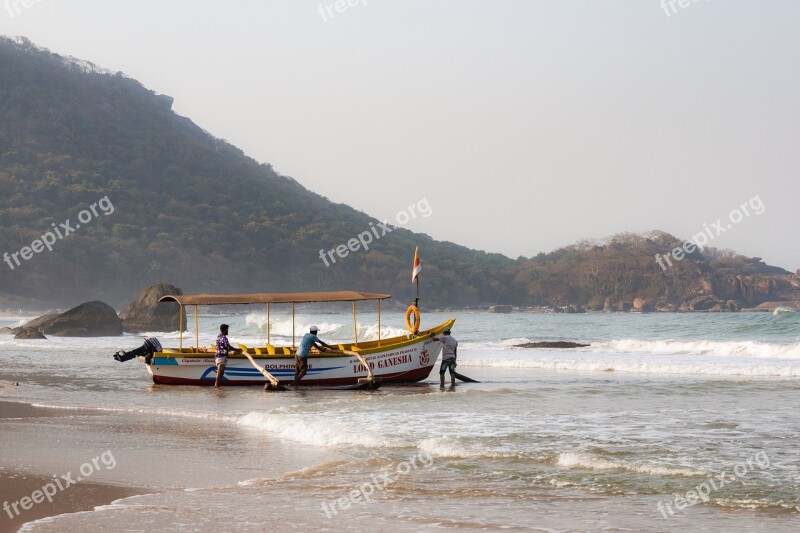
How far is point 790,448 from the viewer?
35.8ft

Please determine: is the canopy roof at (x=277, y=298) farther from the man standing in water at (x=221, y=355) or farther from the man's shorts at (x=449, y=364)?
the man's shorts at (x=449, y=364)

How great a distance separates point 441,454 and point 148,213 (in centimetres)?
11415

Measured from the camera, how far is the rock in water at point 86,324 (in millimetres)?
50188

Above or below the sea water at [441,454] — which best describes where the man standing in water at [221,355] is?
above

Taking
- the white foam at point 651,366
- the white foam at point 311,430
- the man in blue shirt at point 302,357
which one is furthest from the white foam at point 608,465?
the white foam at point 651,366

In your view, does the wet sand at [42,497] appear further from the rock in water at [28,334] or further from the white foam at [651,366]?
the rock in water at [28,334]

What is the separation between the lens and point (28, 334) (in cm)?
4650

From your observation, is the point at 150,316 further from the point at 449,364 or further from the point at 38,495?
the point at 38,495

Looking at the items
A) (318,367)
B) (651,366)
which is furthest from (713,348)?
(318,367)

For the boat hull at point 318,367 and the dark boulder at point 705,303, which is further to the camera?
the dark boulder at point 705,303

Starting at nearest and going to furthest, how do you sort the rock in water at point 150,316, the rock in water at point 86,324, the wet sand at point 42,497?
the wet sand at point 42,497
the rock in water at point 86,324
the rock in water at point 150,316

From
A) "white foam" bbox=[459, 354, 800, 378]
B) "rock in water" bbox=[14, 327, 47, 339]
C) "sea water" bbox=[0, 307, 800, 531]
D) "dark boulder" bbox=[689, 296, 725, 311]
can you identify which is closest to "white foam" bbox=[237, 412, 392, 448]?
"sea water" bbox=[0, 307, 800, 531]

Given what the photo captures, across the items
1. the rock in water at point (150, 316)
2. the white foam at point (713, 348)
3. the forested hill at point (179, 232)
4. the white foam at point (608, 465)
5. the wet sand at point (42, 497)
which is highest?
the forested hill at point (179, 232)

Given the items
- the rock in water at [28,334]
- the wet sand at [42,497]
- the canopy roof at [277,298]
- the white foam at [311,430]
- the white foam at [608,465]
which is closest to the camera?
the wet sand at [42,497]
